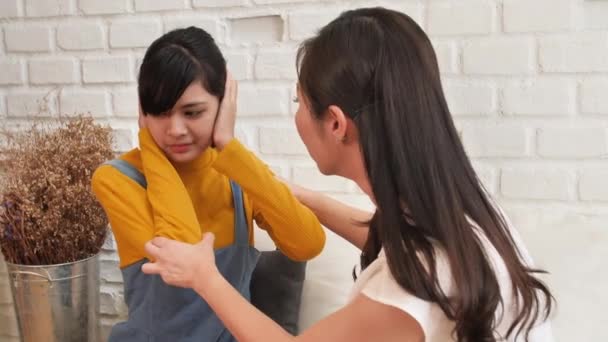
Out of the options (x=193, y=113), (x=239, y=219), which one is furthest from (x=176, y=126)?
(x=239, y=219)

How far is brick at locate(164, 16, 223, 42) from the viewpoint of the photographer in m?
1.62

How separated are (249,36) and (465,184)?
0.89 metres

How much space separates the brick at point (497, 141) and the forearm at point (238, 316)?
73 cm

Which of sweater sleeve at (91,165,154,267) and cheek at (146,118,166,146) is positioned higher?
cheek at (146,118,166,146)

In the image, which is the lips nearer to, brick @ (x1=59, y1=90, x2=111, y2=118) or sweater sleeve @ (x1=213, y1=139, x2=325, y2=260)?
sweater sleeve @ (x1=213, y1=139, x2=325, y2=260)

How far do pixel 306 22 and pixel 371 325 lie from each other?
0.90m

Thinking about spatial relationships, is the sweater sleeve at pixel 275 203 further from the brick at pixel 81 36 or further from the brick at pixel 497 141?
the brick at pixel 81 36

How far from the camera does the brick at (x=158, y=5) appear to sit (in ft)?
5.38

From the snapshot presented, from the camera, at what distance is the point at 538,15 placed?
1.41 m

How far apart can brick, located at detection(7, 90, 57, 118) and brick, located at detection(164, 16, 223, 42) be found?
0.41m

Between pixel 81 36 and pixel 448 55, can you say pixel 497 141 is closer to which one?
pixel 448 55

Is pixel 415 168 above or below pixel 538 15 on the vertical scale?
below

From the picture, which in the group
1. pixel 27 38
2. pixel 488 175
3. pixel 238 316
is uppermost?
pixel 27 38

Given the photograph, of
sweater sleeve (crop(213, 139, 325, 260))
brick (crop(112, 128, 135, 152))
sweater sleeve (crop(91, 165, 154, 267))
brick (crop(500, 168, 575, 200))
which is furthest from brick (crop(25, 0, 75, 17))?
brick (crop(500, 168, 575, 200))
